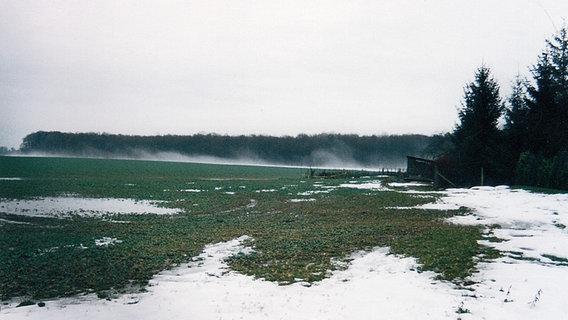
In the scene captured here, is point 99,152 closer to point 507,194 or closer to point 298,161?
point 298,161

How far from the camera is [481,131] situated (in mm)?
33125

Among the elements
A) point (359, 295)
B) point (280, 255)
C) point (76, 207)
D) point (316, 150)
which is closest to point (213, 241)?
point (280, 255)

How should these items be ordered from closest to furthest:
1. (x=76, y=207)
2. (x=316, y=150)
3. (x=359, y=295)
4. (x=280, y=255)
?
(x=359, y=295)
(x=280, y=255)
(x=76, y=207)
(x=316, y=150)

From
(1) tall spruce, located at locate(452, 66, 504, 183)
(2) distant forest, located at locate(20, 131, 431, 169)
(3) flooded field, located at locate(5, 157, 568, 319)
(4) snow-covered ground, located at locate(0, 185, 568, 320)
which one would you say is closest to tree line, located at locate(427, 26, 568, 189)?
(1) tall spruce, located at locate(452, 66, 504, 183)

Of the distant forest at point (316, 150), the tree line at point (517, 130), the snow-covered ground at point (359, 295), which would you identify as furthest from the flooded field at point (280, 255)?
the distant forest at point (316, 150)

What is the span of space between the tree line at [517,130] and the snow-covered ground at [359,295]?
762 inches

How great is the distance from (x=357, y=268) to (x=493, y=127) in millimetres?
28524

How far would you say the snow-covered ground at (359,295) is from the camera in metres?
6.82

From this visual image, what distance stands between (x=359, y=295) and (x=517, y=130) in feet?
95.5

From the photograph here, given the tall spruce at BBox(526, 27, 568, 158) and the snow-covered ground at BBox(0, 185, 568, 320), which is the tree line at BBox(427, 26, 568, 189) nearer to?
the tall spruce at BBox(526, 27, 568, 158)

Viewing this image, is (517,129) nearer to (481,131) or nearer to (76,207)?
(481,131)

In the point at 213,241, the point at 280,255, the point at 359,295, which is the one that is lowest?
the point at 213,241

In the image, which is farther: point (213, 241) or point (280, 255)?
point (213, 241)

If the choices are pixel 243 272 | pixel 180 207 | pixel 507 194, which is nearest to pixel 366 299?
pixel 243 272
